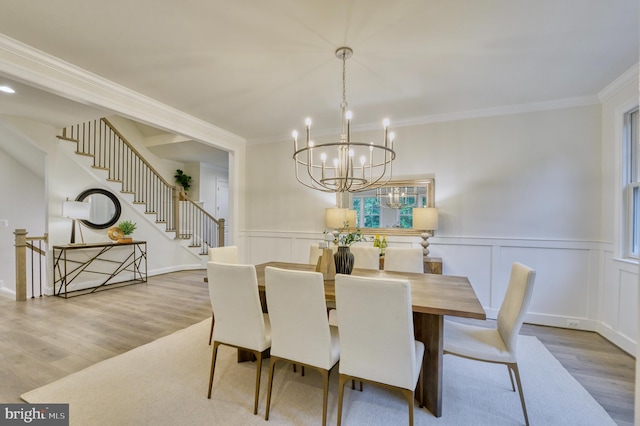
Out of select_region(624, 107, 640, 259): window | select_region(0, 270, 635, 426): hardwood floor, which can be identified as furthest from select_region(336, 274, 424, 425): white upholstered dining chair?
select_region(624, 107, 640, 259): window

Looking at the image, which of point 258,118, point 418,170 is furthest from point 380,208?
point 258,118

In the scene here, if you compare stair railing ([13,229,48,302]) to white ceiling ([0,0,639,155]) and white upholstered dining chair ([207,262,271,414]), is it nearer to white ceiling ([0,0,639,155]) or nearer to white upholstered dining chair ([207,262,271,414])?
white ceiling ([0,0,639,155])

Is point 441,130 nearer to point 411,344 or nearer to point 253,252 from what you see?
point 411,344

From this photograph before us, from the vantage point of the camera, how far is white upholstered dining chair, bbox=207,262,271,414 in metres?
1.82

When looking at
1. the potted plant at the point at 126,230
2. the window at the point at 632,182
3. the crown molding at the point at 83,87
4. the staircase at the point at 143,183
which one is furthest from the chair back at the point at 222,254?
the window at the point at 632,182

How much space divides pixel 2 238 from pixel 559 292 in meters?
8.88

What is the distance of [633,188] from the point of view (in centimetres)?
276

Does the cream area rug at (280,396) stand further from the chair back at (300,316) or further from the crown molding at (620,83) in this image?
the crown molding at (620,83)

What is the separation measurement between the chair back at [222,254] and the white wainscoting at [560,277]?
2145 millimetres

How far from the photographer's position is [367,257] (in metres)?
3.06

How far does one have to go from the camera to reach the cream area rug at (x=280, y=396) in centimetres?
177

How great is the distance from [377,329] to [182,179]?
7366 millimetres

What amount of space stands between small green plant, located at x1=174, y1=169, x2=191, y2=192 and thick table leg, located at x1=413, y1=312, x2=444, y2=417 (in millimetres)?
7287

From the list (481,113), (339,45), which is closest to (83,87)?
(339,45)
